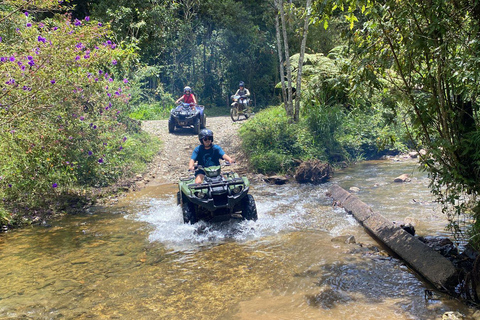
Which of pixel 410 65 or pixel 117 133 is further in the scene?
pixel 117 133

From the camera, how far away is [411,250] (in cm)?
594

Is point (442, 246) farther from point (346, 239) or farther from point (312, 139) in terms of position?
point (312, 139)

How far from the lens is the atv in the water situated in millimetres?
7344

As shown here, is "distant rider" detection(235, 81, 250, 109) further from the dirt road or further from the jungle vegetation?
the jungle vegetation

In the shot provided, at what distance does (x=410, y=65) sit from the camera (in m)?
5.52

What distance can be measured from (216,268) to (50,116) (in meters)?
5.25

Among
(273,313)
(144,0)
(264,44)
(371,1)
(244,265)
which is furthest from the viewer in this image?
(264,44)

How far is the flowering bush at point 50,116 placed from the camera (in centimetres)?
782

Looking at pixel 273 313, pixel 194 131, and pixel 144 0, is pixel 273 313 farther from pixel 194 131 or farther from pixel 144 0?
pixel 144 0

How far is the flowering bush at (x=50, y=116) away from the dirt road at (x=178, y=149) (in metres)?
1.35

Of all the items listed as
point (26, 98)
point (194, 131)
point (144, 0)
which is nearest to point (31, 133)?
point (26, 98)

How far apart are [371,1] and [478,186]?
2534mm

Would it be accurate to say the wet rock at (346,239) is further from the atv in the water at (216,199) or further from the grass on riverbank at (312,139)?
the grass on riverbank at (312,139)

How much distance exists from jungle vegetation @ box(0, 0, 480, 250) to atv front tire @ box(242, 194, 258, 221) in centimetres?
244
